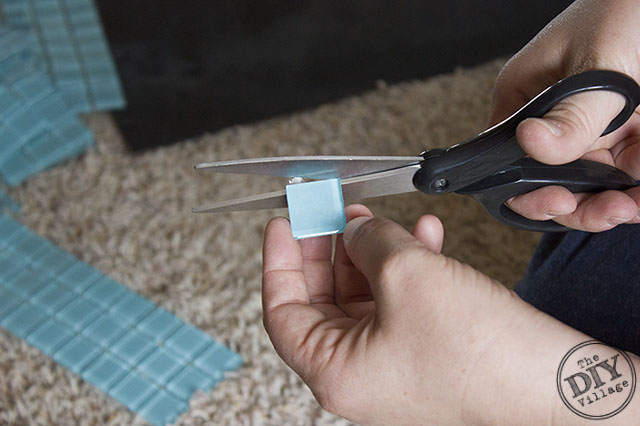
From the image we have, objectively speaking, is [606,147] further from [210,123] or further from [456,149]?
[210,123]

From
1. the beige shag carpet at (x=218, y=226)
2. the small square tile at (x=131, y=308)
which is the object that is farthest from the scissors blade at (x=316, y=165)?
the small square tile at (x=131, y=308)

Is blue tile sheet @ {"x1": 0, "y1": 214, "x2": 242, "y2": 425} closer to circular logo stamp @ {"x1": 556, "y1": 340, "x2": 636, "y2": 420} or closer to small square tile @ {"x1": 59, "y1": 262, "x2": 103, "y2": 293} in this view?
small square tile @ {"x1": 59, "y1": 262, "x2": 103, "y2": 293}

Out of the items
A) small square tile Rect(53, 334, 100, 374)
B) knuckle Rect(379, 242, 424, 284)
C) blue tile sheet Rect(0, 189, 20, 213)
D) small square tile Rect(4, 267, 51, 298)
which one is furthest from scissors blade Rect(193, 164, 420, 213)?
blue tile sheet Rect(0, 189, 20, 213)

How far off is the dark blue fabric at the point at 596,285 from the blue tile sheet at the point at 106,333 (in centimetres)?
52

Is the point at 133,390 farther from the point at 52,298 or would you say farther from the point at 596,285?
the point at 596,285

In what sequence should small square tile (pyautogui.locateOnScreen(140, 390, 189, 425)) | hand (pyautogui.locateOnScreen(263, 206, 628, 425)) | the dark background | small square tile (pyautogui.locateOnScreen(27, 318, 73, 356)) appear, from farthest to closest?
1. the dark background
2. small square tile (pyautogui.locateOnScreen(27, 318, 73, 356))
3. small square tile (pyautogui.locateOnScreen(140, 390, 189, 425))
4. hand (pyautogui.locateOnScreen(263, 206, 628, 425))

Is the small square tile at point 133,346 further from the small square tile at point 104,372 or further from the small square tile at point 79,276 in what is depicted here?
the small square tile at point 79,276

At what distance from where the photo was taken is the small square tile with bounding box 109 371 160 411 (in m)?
1.03

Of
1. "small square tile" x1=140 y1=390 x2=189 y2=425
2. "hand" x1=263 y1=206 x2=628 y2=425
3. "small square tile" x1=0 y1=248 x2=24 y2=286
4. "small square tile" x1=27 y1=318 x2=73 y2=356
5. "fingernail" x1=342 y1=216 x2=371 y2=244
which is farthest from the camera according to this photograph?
"small square tile" x1=0 y1=248 x2=24 y2=286

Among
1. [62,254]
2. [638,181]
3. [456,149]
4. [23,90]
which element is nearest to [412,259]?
[456,149]

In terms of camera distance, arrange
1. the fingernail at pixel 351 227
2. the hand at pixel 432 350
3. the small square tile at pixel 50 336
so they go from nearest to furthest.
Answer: the hand at pixel 432 350
the fingernail at pixel 351 227
the small square tile at pixel 50 336

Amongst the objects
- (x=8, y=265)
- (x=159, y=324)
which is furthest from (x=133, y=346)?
(x=8, y=265)

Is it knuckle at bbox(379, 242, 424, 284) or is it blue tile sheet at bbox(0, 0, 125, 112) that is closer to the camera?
knuckle at bbox(379, 242, 424, 284)

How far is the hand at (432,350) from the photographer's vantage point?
1.86 ft
